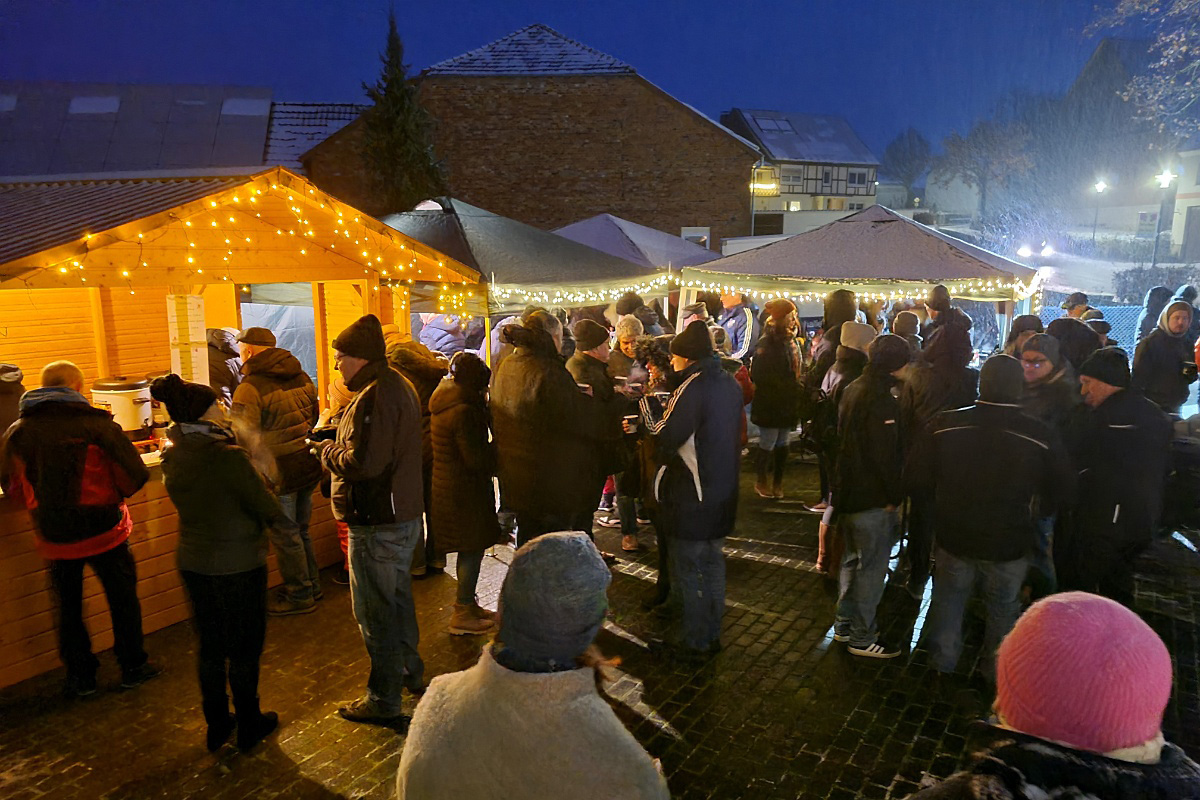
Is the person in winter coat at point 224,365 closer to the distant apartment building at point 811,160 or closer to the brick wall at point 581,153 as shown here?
the brick wall at point 581,153

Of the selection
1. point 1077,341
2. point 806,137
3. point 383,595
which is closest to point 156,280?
point 383,595

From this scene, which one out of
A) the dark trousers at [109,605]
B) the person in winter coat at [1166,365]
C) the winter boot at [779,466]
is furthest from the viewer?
the winter boot at [779,466]

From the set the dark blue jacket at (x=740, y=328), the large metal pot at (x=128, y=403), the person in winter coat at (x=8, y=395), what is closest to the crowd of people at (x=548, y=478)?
the person in winter coat at (x=8, y=395)

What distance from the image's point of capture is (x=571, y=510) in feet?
16.3

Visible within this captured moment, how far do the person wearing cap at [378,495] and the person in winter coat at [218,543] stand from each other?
0.41 metres

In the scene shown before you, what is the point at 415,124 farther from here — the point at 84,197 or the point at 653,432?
the point at 653,432

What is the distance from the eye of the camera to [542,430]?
4820 mm

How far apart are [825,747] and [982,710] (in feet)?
3.09

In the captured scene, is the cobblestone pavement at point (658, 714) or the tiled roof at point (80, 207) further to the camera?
the tiled roof at point (80, 207)

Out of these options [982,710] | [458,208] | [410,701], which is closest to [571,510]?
[410,701]

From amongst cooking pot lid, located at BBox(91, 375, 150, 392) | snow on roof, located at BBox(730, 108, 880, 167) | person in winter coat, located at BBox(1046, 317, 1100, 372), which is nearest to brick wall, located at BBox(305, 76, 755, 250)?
snow on roof, located at BBox(730, 108, 880, 167)

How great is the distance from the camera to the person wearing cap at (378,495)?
3.85 m

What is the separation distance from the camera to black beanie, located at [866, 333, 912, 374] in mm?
4508

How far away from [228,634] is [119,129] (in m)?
22.5
